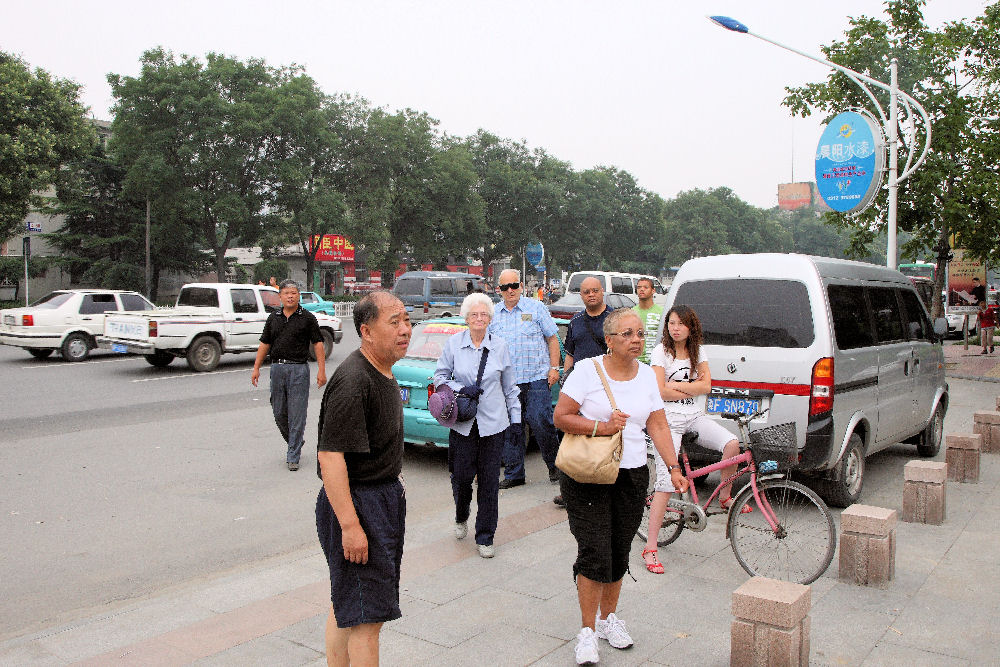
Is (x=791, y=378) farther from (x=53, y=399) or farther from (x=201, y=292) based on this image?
(x=201, y=292)

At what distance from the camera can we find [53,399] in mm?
12516

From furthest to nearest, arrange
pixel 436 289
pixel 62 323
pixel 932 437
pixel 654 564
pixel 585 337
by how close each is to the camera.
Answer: pixel 436 289
pixel 62 323
pixel 932 437
pixel 585 337
pixel 654 564

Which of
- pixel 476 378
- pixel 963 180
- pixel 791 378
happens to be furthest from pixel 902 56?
pixel 476 378

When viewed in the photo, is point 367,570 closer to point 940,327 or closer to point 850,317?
point 850,317

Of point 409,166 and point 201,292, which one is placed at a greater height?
point 409,166

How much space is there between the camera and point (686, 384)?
538 cm

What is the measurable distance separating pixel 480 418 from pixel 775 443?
189cm

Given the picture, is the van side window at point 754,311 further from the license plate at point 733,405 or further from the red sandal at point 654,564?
the red sandal at point 654,564

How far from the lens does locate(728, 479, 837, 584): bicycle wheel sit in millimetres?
4785

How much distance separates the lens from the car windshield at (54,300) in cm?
1781

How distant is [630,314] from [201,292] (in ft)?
50.4

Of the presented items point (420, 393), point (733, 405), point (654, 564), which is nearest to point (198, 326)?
point (420, 393)

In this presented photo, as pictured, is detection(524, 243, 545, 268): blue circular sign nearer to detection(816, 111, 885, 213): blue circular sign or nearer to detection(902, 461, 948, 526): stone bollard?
detection(816, 111, 885, 213): blue circular sign

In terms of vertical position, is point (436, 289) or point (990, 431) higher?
point (436, 289)
